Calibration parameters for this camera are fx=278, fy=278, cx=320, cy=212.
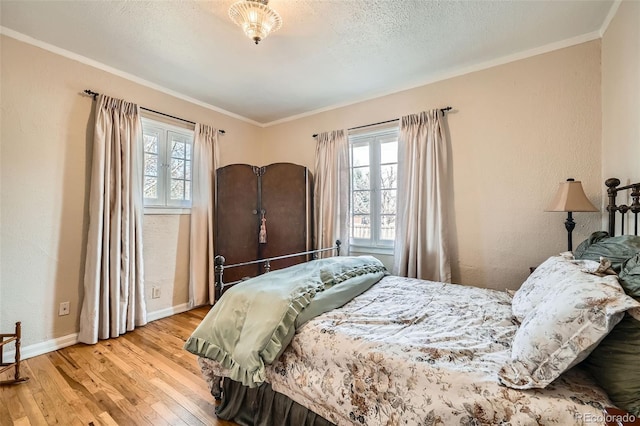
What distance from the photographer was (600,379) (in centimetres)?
92

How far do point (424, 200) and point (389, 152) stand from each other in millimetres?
763

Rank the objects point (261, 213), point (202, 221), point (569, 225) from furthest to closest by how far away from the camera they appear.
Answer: point (261, 213) < point (202, 221) < point (569, 225)

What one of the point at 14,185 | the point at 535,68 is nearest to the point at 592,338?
the point at 535,68

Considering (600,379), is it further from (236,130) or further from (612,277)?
(236,130)

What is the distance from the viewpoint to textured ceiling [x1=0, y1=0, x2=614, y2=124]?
194 centimetres

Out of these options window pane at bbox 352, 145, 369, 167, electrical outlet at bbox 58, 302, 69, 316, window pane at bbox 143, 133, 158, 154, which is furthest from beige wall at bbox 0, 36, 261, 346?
window pane at bbox 352, 145, 369, 167

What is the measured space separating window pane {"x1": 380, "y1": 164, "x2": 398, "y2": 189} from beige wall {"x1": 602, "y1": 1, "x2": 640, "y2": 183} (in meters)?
1.71

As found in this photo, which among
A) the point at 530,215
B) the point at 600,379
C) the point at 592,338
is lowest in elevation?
the point at 600,379

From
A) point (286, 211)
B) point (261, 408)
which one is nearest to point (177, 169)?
point (286, 211)

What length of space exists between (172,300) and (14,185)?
1.77m

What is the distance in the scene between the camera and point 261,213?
3736 mm

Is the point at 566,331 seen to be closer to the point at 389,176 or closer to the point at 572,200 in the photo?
the point at 572,200

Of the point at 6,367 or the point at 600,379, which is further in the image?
the point at 6,367

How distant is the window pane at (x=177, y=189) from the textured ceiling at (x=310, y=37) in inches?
42.9
